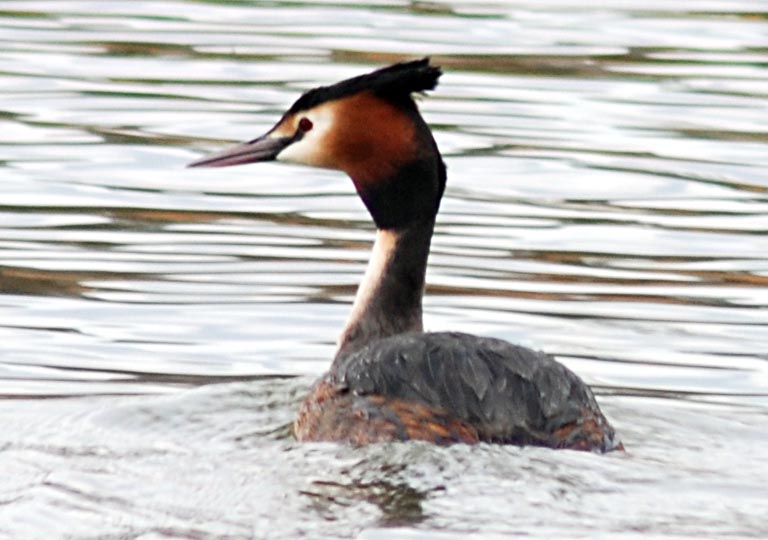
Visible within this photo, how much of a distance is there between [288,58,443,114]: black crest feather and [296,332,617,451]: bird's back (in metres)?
0.91

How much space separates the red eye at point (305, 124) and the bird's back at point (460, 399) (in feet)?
3.36

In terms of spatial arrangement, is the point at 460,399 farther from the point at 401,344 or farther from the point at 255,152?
the point at 255,152

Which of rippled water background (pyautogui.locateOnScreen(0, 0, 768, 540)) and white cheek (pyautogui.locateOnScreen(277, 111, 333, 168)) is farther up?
white cheek (pyautogui.locateOnScreen(277, 111, 333, 168))

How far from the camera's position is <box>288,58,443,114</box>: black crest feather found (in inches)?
319

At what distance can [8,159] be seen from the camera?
40.1ft

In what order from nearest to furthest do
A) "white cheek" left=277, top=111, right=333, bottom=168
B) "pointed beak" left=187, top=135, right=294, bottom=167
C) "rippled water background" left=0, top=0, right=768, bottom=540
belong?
"rippled water background" left=0, top=0, right=768, bottom=540
"white cheek" left=277, top=111, right=333, bottom=168
"pointed beak" left=187, top=135, right=294, bottom=167

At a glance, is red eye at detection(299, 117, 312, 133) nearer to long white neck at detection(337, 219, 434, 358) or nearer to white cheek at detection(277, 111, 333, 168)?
white cheek at detection(277, 111, 333, 168)

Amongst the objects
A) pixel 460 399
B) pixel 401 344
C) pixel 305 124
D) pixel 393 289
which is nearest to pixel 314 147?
pixel 305 124

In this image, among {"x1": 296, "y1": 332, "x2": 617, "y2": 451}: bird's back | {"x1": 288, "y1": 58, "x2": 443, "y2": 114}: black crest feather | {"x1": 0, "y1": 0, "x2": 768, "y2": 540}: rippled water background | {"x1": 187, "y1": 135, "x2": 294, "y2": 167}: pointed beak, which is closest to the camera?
{"x1": 0, "y1": 0, "x2": 768, "y2": 540}: rippled water background

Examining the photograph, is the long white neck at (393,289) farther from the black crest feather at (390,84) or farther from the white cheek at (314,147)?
the black crest feather at (390,84)

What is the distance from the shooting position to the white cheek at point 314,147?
8422mm

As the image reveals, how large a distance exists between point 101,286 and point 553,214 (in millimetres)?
2434

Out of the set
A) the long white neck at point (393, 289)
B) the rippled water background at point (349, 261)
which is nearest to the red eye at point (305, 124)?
the long white neck at point (393, 289)

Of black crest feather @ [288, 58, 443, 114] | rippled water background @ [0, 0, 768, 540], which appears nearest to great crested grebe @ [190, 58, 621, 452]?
black crest feather @ [288, 58, 443, 114]
